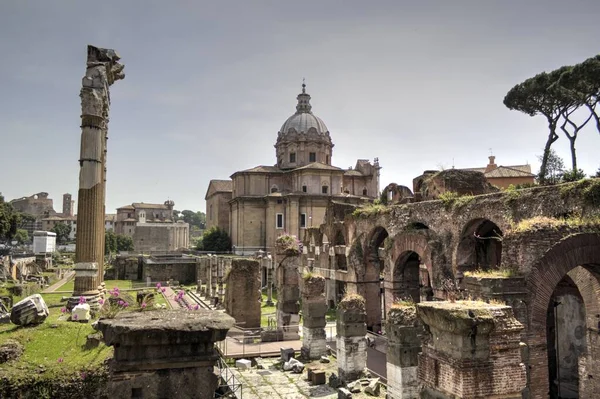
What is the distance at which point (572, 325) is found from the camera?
12.6 metres

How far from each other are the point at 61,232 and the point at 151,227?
76.3 ft

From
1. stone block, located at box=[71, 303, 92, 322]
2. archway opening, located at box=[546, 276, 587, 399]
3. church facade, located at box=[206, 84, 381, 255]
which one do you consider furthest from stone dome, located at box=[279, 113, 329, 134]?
stone block, located at box=[71, 303, 92, 322]

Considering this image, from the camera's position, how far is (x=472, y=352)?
4938mm

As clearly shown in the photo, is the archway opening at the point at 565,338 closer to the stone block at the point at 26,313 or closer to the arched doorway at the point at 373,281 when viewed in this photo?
the arched doorway at the point at 373,281

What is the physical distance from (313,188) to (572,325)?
118 feet

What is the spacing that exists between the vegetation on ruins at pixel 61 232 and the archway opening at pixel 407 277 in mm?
82547

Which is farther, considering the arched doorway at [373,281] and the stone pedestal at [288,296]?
the arched doorway at [373,281]

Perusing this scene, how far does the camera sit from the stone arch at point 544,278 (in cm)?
887

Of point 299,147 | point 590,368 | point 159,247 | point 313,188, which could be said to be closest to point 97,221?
point 590,368

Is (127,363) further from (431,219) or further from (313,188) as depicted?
(313,188)

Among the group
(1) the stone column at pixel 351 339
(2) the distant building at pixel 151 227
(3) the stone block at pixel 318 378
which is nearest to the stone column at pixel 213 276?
(3) the stone block at pixel 318 378

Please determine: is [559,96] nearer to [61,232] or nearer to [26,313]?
[26,313]

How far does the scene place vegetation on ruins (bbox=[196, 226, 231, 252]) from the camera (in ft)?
168

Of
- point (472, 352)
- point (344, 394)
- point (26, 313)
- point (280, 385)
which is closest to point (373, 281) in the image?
point (280, 385)
